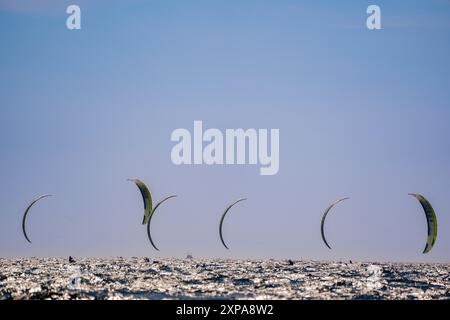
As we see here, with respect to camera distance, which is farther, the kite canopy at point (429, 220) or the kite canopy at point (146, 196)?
the kite canopy at point (146, 196)

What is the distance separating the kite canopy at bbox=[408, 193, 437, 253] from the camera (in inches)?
2367

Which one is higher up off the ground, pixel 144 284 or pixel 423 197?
pixel 423 197

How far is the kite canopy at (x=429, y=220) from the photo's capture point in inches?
2367

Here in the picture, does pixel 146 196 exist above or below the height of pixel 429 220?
above

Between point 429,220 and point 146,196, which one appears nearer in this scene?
point 429,220

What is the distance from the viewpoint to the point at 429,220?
2422 inches

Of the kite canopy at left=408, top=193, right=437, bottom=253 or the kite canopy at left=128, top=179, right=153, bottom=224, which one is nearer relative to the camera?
the kite canopy at left=408, top=193, right=437, bottom=253
